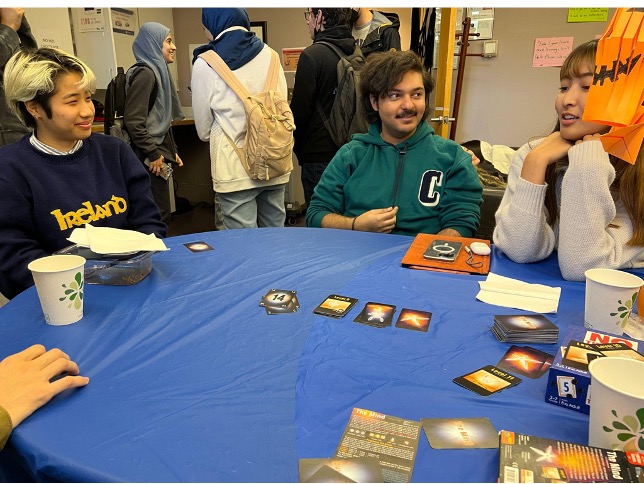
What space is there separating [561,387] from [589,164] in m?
0.69

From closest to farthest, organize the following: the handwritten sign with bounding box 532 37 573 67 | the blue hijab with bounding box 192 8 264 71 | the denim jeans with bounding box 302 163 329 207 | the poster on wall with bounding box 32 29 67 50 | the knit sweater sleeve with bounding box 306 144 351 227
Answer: the knit sweater sleeve with bounding box 306 144 351 227 < the blue hijab with bounding box 192 8 264 71 < the denim jeans with bounding box 302 163 329 207 < the poster on wall with bounding box 32 29 67 50 < the handwritten sign with bounding box 532 37 573 67

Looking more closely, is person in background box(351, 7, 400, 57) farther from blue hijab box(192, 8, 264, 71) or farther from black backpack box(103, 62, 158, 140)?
black backpack box(103, 62, 158, 140)

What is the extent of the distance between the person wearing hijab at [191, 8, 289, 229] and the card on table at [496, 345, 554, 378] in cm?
185

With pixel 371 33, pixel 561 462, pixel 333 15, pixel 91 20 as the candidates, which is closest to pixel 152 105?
pixel 333 15

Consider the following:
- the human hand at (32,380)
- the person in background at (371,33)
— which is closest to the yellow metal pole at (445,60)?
the person in background at (371,33)

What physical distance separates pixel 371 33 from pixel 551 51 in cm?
202

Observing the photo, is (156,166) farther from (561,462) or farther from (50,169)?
(561,462)

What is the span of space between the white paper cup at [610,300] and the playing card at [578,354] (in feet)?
0.58

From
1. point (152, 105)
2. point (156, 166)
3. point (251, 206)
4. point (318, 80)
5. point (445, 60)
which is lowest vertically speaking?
point (251, 206)

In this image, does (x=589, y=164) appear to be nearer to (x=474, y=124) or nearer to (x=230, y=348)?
(x=230, y=348)

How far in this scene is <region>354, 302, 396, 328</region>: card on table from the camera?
3.55 feet

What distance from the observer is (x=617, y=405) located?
65 cm

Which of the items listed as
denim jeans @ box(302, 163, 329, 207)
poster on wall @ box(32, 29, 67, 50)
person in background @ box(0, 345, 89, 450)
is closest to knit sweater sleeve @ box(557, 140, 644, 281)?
person in background @ box(0, 345, 89, 450)

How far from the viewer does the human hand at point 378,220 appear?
1790mm
